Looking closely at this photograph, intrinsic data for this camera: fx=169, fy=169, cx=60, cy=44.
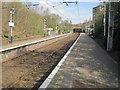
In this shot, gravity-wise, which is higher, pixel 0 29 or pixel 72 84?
pixel 0 29

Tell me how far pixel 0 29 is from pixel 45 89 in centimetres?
2960

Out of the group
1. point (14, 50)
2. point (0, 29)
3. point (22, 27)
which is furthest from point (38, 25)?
point (14, 50)

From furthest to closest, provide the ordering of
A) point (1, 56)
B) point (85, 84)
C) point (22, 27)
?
point (22, 27)
point (1, 56)
point (85, 84)

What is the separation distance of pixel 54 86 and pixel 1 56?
730 centimetres

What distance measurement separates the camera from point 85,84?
5.72m

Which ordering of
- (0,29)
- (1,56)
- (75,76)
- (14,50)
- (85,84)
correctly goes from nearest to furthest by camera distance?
(85,84) < (75,76) < (1,56) < (14,50) < (0,29)

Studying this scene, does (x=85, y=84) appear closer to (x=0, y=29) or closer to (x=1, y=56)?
(x=1, y=56)

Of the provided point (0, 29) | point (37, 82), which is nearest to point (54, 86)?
point (37, 82)

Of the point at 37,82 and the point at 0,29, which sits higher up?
the point at 0,29

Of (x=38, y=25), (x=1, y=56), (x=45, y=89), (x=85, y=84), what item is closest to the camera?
(x=45, y=89)

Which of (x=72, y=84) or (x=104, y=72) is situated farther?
(x=104, y=72)

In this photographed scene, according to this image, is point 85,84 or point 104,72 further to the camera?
point 104,72

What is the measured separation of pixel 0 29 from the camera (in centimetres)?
3244

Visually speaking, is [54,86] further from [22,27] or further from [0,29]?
[22,27]
